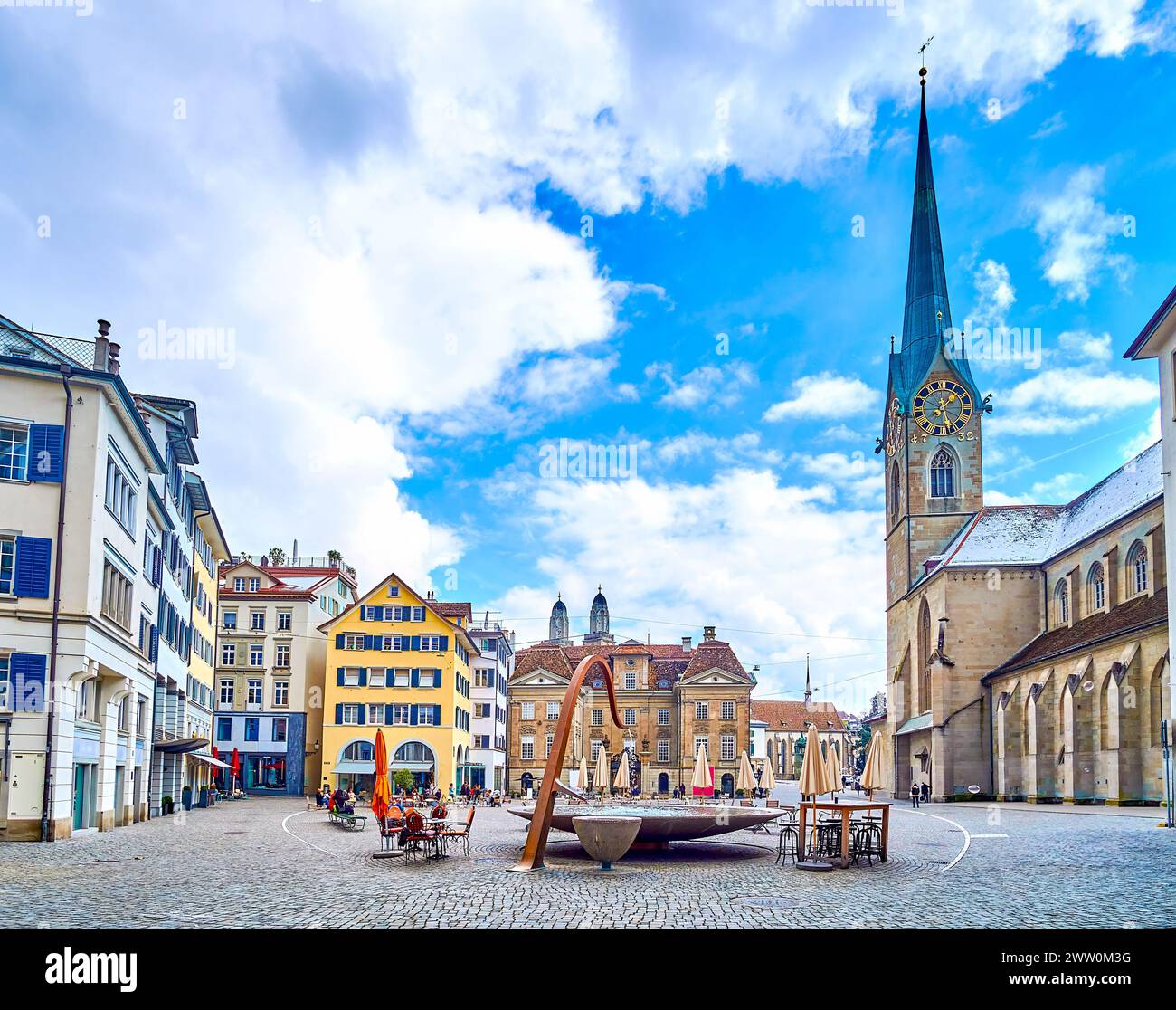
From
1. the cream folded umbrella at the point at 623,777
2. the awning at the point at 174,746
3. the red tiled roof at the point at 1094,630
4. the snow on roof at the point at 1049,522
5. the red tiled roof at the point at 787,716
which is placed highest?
the snow on roof at the point at 1049,522

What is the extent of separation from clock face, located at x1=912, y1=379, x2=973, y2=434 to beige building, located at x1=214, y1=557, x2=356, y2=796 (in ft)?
139

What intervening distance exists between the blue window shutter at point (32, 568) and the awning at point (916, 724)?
50955 millimetres

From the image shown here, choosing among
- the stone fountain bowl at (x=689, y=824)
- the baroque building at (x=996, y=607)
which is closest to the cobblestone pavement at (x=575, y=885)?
the stone fountain bowl at (x=689, y=824)

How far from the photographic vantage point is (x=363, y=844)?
2691 centimetres

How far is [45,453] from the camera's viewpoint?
27.7 m

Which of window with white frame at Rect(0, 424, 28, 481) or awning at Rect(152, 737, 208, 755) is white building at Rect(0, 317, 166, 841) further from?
awning at Rect(152, 737, 208, 755)

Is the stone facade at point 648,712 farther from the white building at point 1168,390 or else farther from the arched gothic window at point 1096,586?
the white building at point 1168,390

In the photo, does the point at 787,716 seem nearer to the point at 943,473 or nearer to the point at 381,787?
the point at 943,473

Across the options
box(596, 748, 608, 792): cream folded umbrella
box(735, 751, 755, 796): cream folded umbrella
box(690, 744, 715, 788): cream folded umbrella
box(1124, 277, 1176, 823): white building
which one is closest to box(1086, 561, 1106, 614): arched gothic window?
box(1124, 277, 1176, 823): white building

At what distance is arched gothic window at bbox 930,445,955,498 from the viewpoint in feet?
258

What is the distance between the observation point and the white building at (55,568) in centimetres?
2655
